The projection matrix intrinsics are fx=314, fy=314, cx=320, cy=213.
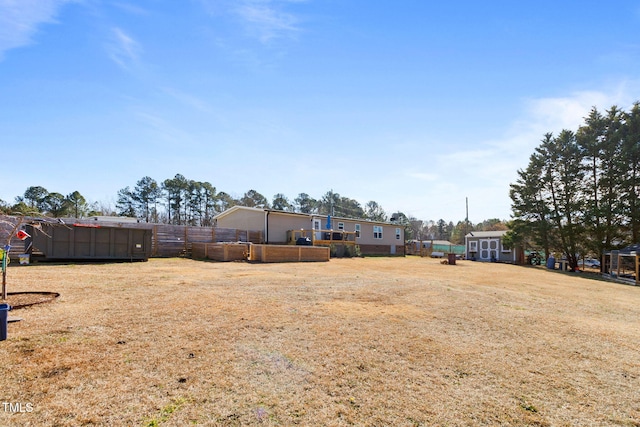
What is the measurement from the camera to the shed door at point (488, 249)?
32.0 m

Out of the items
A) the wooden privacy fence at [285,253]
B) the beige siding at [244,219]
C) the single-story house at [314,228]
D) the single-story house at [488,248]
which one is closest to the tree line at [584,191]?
the single-story house at [488,248]

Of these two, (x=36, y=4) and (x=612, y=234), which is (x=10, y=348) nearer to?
(x=36, y=4)

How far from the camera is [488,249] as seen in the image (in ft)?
107

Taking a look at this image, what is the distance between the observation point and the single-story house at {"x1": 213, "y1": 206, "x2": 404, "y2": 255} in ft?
79.0

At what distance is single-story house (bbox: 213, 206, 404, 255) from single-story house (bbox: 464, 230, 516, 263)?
7.35 meters

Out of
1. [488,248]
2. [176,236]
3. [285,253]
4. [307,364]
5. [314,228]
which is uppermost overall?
[314,228]

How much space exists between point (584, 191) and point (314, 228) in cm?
2098

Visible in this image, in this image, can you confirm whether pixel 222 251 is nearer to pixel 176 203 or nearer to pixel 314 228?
pixel 314 228

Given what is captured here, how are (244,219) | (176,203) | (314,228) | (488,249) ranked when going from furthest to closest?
1. (176,203)
2. (488,249)
3. (314,228)
4. (244,219)

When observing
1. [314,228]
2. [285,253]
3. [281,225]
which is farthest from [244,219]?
[285,253]

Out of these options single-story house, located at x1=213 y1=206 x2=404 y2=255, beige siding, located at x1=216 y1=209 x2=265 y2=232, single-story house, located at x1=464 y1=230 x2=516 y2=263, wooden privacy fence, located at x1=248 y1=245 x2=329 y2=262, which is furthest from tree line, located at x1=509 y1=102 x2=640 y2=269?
beige siding, located at x1=216 y1=209 x2=265 y2=232

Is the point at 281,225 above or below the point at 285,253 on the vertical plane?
above

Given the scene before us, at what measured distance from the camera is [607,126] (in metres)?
22.9

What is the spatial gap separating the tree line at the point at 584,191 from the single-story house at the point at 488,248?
10.2ft
